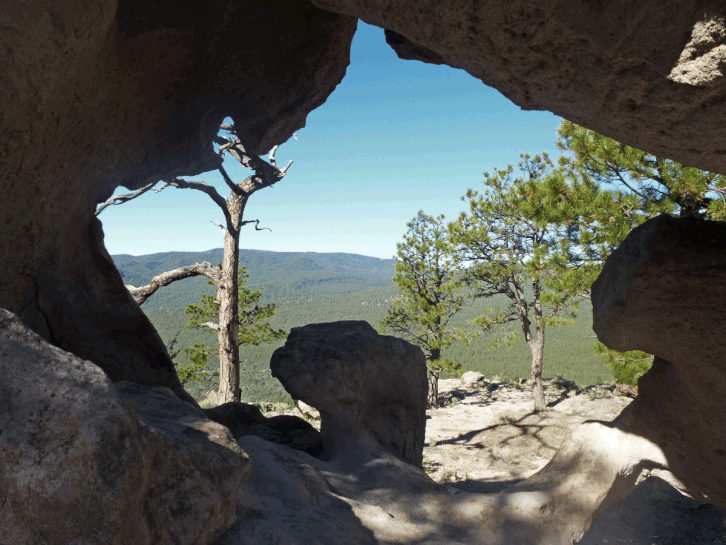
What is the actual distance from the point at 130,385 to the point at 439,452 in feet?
34.1

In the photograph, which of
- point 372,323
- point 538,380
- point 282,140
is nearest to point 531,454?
point 538,380

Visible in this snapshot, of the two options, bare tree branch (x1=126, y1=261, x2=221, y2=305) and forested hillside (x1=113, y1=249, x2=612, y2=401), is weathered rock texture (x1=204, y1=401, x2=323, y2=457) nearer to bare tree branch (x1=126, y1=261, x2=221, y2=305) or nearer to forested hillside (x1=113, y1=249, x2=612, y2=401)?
bare tree branch (x1=126, y1=261, x2=221, y2=305)

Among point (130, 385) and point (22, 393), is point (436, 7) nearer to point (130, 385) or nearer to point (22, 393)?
point (22, 393)

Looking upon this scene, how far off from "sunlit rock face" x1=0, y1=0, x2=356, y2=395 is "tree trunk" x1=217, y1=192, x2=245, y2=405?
4404 mm

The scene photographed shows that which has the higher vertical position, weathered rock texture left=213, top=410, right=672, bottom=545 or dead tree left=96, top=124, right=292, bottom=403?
dead tree left=96, top=124, right=292, bottom=403

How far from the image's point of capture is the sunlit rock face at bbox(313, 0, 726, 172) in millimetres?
2107

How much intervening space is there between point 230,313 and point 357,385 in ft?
20.9

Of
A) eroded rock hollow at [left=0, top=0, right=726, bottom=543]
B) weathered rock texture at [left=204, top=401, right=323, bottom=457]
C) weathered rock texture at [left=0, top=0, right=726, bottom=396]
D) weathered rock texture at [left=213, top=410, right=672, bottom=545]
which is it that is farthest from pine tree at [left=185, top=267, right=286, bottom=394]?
weathered rock texture at [left=213, top=410, right=672, bottom=545]

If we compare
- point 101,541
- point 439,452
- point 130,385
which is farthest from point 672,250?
point 439,452

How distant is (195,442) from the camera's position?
2.73 metres

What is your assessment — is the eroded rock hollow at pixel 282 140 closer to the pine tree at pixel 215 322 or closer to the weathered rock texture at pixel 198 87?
the weathered rock texture at pixel 198 87

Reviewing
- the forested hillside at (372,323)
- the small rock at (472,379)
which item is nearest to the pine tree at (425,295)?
the forested hillside at (372,323)

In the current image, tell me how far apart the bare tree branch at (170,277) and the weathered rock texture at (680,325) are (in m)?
7.87

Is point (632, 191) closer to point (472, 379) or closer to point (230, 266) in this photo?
point (230, 266)
